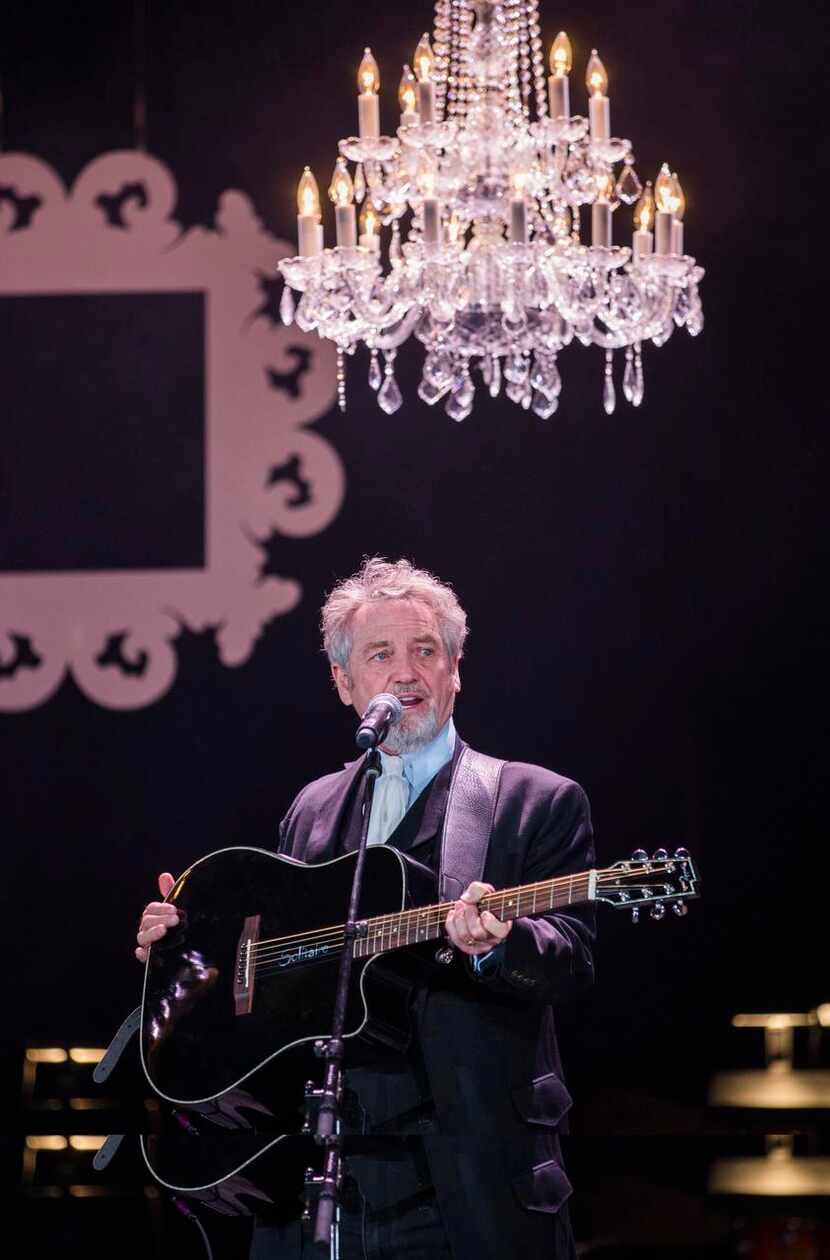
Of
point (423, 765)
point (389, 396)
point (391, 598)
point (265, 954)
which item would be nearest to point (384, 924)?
point (265, 954)

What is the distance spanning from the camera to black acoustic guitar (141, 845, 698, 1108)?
9.27 ft

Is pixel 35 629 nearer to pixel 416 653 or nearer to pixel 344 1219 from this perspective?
pixel 416 653

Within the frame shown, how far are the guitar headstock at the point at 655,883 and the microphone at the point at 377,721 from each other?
0.44 metres

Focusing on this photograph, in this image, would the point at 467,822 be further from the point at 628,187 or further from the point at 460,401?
the point at 628,187

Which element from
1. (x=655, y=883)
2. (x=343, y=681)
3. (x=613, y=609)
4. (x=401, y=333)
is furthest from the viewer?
(x=613, y=609)

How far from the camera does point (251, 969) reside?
10.0ft

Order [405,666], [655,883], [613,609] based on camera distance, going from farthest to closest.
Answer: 1. [613,609]
2. [405,666]
3. [655,883]

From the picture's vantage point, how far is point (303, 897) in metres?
3.07

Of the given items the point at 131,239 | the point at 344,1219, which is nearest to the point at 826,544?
the point at 131,239

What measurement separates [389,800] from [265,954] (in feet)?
1.23

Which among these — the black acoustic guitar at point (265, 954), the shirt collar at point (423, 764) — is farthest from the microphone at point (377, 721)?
the shirt collar at point (423, 764)

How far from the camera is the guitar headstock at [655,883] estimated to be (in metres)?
2.55

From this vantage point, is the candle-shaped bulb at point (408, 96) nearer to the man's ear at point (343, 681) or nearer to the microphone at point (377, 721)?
the man's ear at point (343, 681)

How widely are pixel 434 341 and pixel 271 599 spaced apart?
4.09ft
